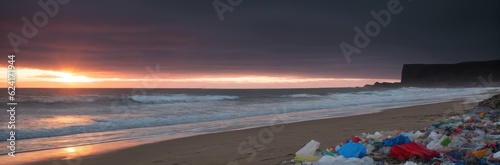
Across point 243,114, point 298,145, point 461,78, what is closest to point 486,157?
point 298,145

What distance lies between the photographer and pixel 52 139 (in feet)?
37.3

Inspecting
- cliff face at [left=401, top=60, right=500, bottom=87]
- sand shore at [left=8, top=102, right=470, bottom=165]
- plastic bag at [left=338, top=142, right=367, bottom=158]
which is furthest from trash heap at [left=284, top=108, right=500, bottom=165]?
cliff face at [left=401, top=60, right=500, bottom=87]

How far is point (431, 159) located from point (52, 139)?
967 centimetres

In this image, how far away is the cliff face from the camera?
9344cm

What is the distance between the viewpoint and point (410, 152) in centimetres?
581

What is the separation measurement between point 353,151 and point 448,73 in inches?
4127

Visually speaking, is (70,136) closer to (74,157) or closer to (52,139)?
(52,139)

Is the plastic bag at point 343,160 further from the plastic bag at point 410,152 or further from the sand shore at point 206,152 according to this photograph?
the sand shore at point 206,152

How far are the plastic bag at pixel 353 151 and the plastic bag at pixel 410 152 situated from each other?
16.6 inches

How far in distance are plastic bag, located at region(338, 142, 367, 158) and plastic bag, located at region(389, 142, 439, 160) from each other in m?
0.42

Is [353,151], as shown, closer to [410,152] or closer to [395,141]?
[410,152]

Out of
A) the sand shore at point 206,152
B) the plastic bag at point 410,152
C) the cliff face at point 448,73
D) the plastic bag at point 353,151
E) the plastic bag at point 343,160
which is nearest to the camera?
the plastic bag at point 343,160

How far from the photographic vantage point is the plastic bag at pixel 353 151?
19.6 feet

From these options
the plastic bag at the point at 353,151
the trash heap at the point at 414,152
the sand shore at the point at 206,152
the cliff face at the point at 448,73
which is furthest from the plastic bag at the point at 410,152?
the cliff face at the point at 448,73
